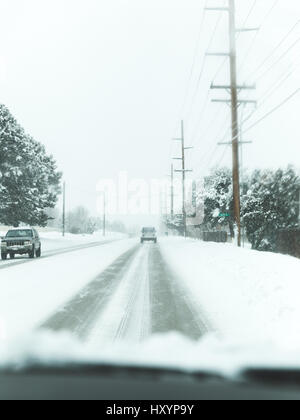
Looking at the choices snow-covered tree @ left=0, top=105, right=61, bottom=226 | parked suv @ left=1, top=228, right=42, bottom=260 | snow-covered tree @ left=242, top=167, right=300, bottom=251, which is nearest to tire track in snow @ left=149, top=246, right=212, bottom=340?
parked suv @ left=1, top=228, right=42, bottom=260

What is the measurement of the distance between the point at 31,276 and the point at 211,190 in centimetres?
2663

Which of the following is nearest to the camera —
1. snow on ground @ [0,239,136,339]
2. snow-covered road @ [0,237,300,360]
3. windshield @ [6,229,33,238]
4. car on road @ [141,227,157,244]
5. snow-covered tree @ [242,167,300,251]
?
snow-covered road @ [0,237,300,360]

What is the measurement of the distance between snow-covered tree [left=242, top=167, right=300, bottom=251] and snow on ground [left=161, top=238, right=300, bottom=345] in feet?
49.5

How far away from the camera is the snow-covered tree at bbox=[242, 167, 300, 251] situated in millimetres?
30719

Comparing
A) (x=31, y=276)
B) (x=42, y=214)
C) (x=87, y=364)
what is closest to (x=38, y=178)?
(x=42, y=214)

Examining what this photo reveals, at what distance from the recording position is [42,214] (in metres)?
55.5

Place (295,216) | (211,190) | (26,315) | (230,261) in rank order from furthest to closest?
1. (211,190)
2. (295,216)
3. (230,261)
4. (26,315)

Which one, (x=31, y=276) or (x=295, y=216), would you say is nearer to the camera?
(x=31, y=276)

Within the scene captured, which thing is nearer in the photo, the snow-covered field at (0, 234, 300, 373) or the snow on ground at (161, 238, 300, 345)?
the snow-covered field at (0, 234, 300, 373)

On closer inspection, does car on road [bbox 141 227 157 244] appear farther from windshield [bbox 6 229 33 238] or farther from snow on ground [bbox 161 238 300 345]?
snow on ground [bbox 161 238 300 345]

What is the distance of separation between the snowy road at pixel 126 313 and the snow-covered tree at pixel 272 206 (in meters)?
19.2
